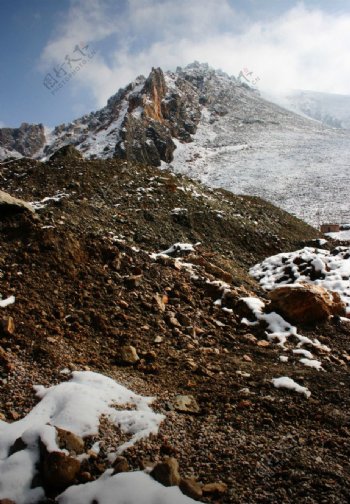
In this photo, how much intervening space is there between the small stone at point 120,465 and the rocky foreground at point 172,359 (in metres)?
0.02

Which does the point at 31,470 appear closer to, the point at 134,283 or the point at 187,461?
the point at 187,461

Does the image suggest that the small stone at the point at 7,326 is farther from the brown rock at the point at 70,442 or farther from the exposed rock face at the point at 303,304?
the exposed rock face at the point at 303,304

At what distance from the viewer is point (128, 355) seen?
512 cm

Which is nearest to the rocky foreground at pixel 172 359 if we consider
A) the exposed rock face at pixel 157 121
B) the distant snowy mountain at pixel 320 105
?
the exposed rock face at pixel 157 121

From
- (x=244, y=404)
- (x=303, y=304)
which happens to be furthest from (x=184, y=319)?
(x=303, y=304)

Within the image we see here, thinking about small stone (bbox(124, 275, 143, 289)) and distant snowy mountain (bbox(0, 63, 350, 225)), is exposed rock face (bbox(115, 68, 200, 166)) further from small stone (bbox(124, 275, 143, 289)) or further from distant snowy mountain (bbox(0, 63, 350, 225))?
small stone (bbox(124, 275, 143, 289))

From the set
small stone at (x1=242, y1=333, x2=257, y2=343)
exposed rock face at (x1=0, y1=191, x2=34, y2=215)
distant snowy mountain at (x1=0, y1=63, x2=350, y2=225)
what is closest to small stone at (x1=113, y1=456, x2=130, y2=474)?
small stone at (x1=242, y1=333, x2=257, y2=343)

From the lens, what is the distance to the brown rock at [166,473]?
9.72 ft

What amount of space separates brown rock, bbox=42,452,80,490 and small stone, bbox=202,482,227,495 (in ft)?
3.66

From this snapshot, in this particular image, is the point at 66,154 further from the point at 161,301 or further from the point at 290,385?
the point at 290,385

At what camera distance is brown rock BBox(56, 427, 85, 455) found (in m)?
3.28

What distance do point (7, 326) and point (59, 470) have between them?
7.55 feet

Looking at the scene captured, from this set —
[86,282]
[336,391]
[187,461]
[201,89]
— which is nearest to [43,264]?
[86,282]

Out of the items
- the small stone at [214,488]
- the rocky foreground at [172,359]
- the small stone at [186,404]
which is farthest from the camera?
the small stone at [186,404]
